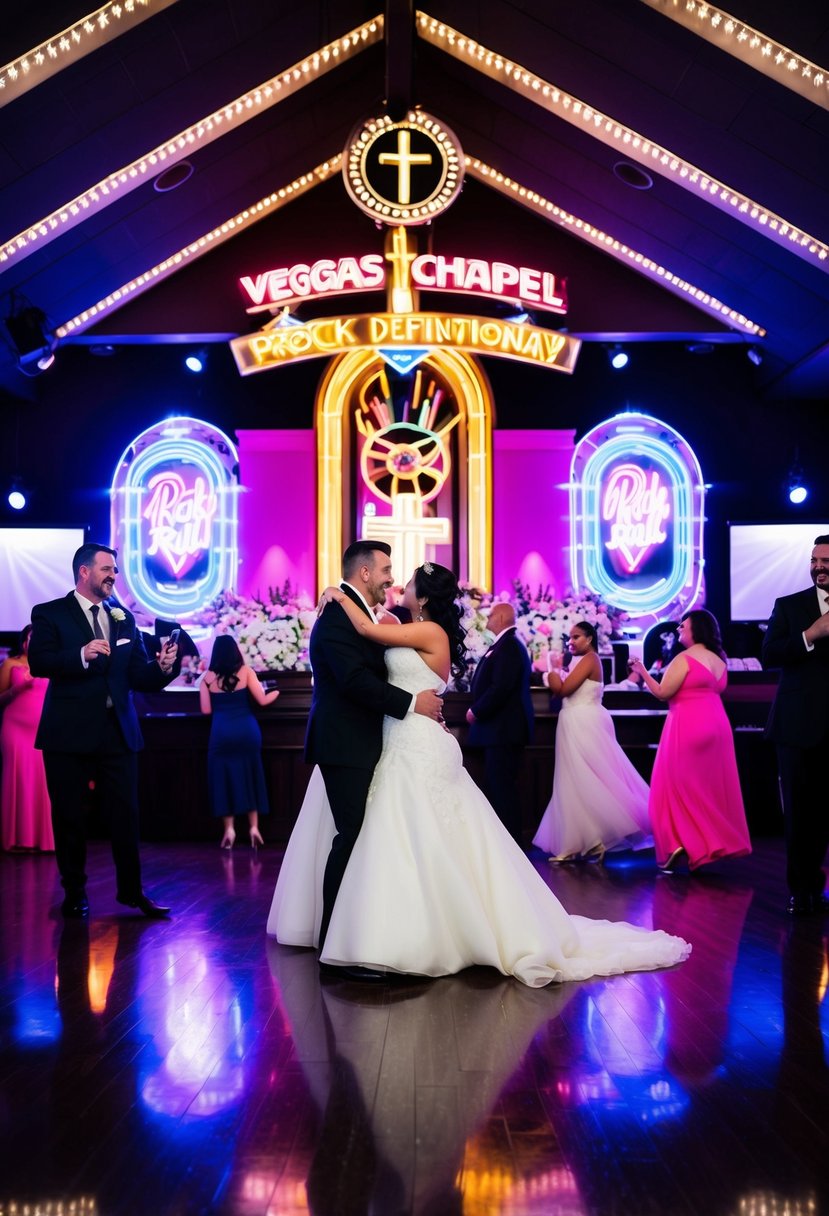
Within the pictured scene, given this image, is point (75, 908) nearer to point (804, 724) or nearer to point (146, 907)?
point (146, 907)

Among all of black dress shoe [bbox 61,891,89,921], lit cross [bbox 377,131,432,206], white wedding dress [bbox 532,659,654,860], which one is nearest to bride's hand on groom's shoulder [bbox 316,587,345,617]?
black dress shoe [bbox 61,891,89,921]

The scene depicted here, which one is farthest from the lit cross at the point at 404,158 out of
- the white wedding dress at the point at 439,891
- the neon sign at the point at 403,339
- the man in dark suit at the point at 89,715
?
the white wedding dress at the point at 439,891

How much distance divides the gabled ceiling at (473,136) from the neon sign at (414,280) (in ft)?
2.84

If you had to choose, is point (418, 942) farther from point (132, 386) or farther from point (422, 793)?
point (132, 386)

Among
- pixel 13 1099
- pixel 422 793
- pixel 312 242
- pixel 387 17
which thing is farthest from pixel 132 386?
pixel 13 1099

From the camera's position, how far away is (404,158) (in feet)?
32.9

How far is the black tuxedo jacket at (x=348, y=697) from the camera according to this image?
4684 mm

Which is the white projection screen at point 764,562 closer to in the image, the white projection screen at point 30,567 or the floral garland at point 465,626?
the floral garland at point 465,626

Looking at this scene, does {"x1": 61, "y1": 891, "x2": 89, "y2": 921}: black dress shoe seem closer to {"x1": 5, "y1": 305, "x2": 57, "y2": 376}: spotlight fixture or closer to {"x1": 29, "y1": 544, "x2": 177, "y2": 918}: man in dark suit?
{"x1": 29, "y1": 544, "x2": 177, "y2": 918}: man in dark suit

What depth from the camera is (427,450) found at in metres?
12.4

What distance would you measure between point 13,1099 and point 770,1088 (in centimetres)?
204

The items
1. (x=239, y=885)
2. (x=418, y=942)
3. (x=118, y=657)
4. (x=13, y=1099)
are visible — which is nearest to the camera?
(x=13, y=1099)

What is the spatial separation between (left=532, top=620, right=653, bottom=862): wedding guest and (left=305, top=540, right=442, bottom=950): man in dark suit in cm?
366

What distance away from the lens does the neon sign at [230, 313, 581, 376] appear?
10359 millimetres
